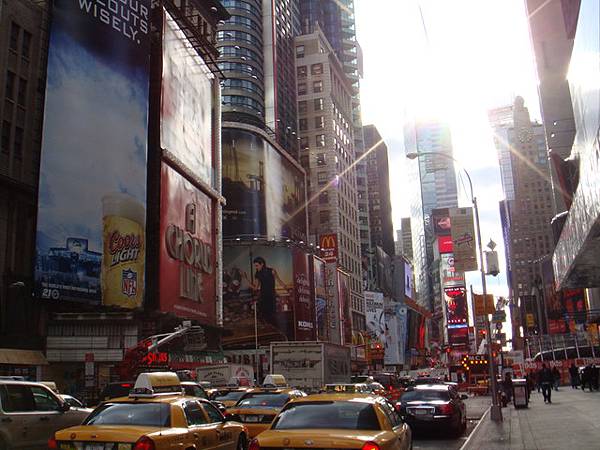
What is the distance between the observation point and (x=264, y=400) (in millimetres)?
15227

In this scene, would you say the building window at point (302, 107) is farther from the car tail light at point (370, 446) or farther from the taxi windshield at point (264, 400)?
the car tail light at point (370, 446)

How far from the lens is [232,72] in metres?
108

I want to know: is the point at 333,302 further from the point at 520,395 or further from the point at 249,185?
the point at 520,395

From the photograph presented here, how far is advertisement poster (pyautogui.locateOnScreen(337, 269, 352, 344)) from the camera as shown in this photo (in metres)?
94.1

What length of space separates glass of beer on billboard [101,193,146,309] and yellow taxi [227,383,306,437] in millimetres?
30744

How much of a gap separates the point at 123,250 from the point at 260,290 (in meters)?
33.5

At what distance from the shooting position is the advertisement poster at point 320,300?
3297 inches

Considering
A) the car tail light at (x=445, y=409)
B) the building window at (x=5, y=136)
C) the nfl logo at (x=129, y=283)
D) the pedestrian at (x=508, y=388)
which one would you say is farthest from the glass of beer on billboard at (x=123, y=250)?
the car tail light at (x=445, y=409)

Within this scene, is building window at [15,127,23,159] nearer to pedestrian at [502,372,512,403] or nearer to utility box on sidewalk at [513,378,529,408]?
pedestrian at [502,372,512,403]

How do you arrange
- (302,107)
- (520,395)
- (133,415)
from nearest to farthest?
(133,415), (520,395), (302,107)

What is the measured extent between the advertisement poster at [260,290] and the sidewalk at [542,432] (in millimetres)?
54501

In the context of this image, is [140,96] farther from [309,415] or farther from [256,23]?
[256,23]

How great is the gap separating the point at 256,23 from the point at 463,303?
97331mm

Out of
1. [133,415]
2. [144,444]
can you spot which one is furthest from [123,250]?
[144,444]
